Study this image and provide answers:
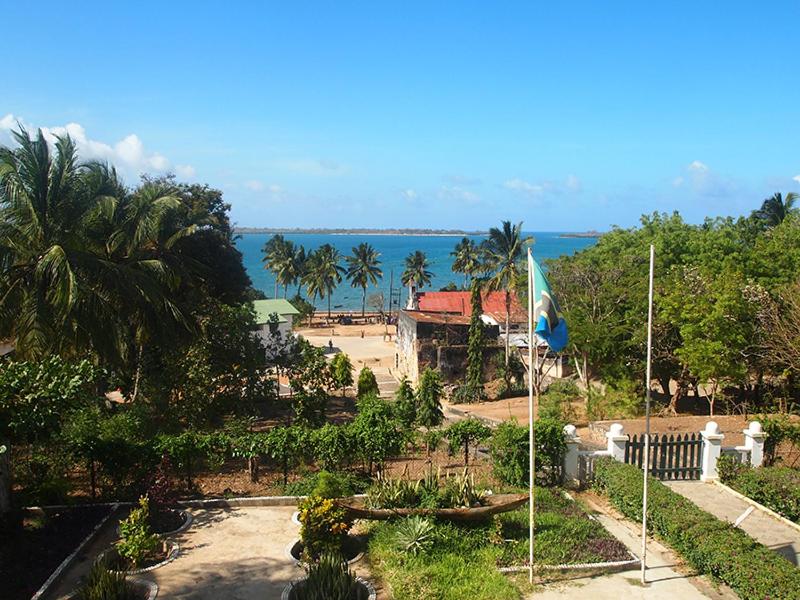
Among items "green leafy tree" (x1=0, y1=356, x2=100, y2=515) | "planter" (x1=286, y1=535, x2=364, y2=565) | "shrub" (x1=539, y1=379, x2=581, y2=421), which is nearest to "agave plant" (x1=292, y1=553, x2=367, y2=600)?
"planter" (x1=286, y1=535, x2=364, y2=565)

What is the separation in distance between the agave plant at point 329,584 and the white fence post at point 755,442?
1076 cm

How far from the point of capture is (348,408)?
27891 mm

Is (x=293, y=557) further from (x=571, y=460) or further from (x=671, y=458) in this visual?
(x=671, y=458)

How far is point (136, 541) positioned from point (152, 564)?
0.49 metres

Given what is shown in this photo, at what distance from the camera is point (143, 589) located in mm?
9367

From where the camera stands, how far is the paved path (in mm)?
11391

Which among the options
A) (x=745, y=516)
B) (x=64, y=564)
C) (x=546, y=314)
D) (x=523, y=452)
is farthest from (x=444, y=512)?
(x=745, y=516)

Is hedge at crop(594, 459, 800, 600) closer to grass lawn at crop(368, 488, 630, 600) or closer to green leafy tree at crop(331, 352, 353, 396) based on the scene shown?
grass lawn at crop(368, 488, 630, 600)

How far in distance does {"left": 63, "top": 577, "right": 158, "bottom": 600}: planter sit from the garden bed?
0.67 m

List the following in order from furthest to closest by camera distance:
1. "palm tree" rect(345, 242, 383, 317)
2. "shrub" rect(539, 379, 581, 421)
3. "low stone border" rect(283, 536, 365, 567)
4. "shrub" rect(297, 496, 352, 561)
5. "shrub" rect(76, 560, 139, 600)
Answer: "palm tree" rect(345, 242, 383, 317) → "shrub" rect(539, 379, 581, 421) → "low stone border" rect(283, 536, 365, 567) → "shrub" rect(297, 496, 352, 561) → "shrub" rect(76, 560, 139, 600)

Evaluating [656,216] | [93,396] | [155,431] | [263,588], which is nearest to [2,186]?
[93,396]

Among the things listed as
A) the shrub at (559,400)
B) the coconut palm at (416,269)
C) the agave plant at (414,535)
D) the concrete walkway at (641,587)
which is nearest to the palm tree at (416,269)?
the coconut palm at (416,269)

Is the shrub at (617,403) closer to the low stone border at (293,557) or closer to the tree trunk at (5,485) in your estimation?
the low stone border at (293,557)

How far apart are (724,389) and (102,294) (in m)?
22.5
